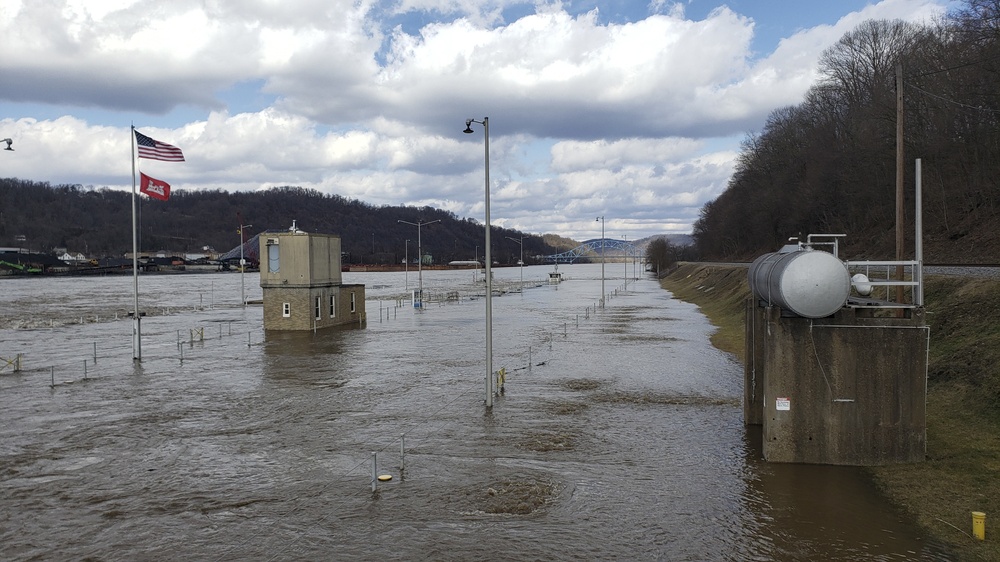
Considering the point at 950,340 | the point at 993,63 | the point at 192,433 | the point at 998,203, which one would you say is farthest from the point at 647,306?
the point at 192,433

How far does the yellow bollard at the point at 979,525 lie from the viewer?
451 inches

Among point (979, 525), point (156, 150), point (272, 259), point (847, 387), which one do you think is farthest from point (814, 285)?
point (272, 259)

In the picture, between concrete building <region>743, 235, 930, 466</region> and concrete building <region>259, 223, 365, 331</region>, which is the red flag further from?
concrete building <region>743, 235, 930, 466</region>

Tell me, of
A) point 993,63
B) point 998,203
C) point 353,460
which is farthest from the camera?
point 998,203

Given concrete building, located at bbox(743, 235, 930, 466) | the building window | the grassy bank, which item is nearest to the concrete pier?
concrete building, located at bbox(743, 235, 930, 466)

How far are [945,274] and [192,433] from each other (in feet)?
99.1

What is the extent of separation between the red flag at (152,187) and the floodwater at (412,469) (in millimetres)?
8049

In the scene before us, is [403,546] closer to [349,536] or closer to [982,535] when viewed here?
[349,536]

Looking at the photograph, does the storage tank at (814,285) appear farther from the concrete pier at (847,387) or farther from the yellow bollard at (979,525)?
the yellow bollard at (979,525)

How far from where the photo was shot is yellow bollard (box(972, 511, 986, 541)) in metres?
11.4

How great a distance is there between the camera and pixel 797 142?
9512 centimetres

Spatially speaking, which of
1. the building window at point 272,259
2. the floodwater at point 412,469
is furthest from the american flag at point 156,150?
the building window at point 272,259

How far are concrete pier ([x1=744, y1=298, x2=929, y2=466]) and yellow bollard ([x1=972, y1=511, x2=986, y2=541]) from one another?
3778 millimetres

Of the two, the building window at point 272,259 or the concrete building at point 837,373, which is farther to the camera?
the building window at point 272,259
